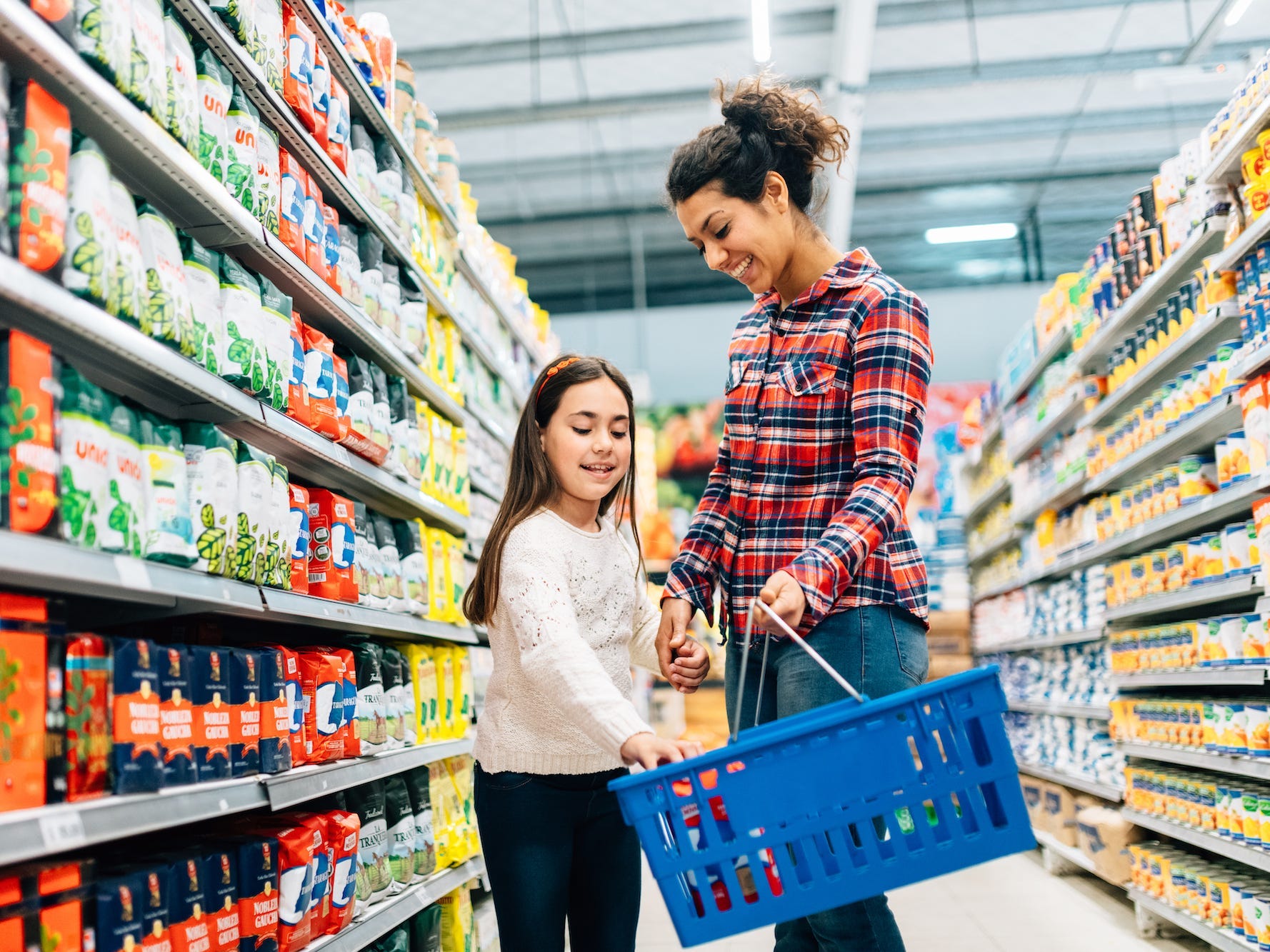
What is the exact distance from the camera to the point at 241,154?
2070 mm

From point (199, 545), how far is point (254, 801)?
1.46ft

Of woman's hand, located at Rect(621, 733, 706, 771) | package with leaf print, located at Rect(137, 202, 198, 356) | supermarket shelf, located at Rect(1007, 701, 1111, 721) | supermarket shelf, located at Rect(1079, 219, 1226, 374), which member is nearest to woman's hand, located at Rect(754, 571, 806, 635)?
woman's hand, located at Rect(621, 733, 706, 771)

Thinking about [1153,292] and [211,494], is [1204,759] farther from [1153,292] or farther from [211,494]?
[211,494]

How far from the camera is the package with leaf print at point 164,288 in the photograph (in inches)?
66.4

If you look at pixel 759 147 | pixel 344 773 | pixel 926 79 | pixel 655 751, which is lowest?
pixel 344 773

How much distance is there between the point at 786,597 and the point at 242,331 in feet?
3.61

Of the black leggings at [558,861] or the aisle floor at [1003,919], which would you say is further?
the aisle floor at [1003,919]

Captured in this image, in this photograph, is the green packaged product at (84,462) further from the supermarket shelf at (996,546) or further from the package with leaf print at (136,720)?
the supermarket shelf at (996,546)

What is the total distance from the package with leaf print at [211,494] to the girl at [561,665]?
433mm

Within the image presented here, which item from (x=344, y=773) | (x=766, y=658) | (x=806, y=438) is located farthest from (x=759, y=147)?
(x=344, y=773)

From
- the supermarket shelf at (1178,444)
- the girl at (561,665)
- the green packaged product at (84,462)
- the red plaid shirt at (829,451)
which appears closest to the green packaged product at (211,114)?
the green packaged product at (84,462)

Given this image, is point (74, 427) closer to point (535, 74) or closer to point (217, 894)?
point (217, 894)

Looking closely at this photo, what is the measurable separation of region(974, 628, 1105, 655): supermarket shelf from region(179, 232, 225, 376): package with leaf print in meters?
4.02

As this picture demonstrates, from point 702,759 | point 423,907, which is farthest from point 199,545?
point 423,907
